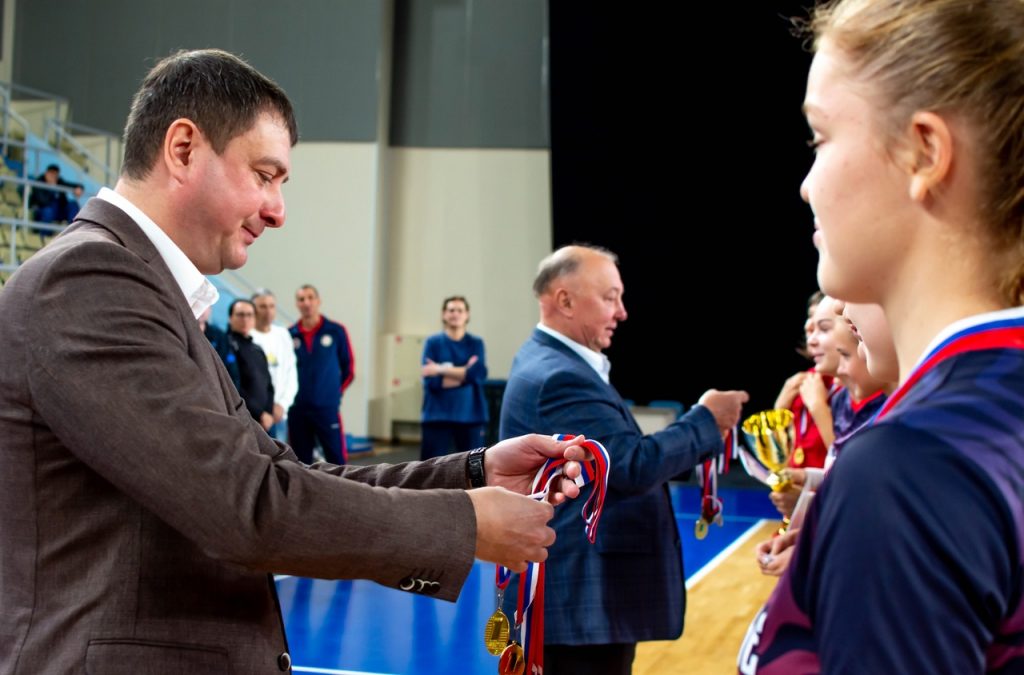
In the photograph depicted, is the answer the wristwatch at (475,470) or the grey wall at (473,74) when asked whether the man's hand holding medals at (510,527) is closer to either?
the wristwatch at (475,470)

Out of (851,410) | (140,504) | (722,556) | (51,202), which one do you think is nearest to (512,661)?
(140,504)

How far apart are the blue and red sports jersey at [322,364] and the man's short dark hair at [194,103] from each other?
7.50 meters

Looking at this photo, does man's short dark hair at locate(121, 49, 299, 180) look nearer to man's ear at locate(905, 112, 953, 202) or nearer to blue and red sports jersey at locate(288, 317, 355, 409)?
man's ear at locate(905, 112, 953, 202)

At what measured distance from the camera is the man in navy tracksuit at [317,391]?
905cm

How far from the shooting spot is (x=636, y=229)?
41.4 feet

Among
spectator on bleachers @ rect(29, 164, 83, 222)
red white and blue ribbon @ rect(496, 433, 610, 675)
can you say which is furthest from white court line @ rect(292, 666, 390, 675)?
spectator on bleachers @ rect(29, 164, 83, 222)

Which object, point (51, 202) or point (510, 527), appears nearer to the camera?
point (510, 527)

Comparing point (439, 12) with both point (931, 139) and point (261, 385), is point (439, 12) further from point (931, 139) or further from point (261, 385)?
point (931, 139)

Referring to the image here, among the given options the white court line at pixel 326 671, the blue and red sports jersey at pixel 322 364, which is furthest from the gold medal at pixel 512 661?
the blue and red sports jersey at pixel 322 364

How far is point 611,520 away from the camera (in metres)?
3.27

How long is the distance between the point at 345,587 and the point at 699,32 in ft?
26.9

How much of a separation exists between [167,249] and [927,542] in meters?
1.25

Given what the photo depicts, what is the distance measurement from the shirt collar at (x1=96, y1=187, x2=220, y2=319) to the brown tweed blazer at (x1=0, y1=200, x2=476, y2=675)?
85 millimetres

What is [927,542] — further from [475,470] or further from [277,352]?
[277,352]
